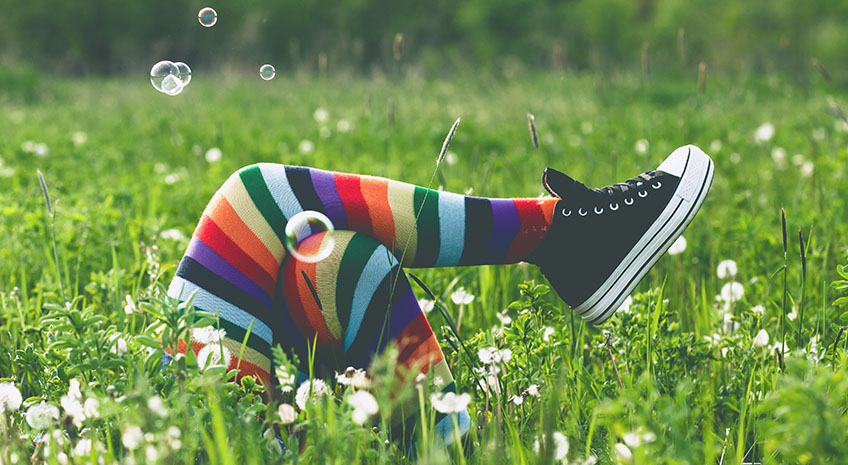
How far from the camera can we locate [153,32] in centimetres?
2928

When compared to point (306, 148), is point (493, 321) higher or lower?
lower

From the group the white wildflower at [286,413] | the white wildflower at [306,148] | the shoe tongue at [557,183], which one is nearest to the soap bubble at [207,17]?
the shoe tongue at [557,183]

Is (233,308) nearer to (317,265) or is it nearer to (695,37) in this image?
(317,265)

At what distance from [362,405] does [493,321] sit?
1.21m

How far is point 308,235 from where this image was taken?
5.04 feet

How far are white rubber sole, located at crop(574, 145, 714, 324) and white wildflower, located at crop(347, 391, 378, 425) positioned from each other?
0.91m

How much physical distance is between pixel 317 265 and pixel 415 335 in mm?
267

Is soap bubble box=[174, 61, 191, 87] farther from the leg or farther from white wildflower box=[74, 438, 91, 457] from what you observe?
white wildflower box=[74, 438, 91, 457]

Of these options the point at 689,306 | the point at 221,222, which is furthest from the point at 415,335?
the point at 689,306

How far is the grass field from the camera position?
1042 mm

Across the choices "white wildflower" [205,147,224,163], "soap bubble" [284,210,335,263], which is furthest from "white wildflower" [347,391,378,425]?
"white wildflower" [205,147,224,163]

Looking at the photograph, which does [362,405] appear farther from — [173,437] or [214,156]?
[214,156]

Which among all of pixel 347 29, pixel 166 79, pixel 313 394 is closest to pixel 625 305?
pixel 313 394

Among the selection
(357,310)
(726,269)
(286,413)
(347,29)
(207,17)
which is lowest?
(286,413)
